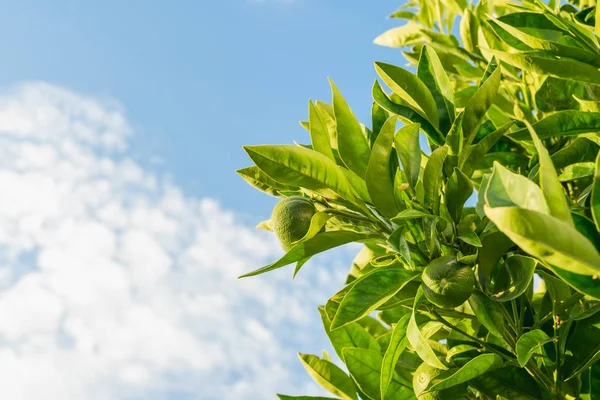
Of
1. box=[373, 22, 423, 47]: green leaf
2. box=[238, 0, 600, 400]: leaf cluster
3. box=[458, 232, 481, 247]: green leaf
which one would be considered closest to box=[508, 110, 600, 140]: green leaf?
box=[238, 0, 600, 400]: leaf cluster

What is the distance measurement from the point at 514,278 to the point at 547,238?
64 cm

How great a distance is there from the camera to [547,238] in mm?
827

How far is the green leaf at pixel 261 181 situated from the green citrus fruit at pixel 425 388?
54 cm

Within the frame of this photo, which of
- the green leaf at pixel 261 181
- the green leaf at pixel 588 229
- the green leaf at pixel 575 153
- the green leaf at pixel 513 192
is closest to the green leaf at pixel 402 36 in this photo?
the green leaf at pixel 575 153

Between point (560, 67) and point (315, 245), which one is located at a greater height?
point (560, 67)

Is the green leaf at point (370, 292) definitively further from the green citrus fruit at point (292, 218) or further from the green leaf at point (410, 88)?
the green leaf at point (410, 88)

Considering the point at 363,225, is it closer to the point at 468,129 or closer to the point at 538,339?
the point at 468,129

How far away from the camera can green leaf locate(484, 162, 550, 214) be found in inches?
34.6

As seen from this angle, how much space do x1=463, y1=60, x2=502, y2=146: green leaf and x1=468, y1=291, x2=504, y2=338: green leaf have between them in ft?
1.16

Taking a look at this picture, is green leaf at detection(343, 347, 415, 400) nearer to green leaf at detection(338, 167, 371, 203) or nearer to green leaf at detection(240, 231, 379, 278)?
green leaf at detection(240, 231, 379, 278)

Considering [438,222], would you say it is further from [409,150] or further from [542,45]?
[542,45]

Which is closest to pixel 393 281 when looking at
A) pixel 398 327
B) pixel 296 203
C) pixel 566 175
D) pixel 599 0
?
pixel 398 327

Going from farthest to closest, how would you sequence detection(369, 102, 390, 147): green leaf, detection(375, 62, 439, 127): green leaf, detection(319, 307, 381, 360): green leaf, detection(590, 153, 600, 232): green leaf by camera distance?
detection(319, 307, 381, 360): green leaf → detection(369, 102, 390, 147): green leaf → detection(375, 62, 439, 127): green leaf → detection(590, 153, 600, 232): green leaf

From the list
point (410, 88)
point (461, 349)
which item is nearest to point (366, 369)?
point (461, 349)
